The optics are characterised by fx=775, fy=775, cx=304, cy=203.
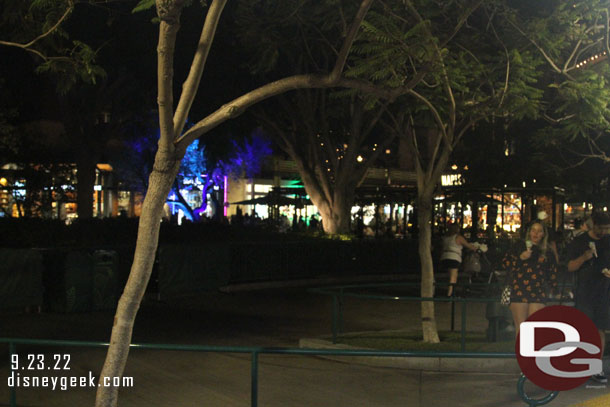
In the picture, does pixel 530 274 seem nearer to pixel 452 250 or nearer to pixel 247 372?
pixel 247 372

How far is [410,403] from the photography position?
8594 millimetres

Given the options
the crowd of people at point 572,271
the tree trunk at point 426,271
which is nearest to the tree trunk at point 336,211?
the tree trunk at point 426,271

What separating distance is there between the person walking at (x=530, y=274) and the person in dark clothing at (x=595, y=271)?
0.35 metres

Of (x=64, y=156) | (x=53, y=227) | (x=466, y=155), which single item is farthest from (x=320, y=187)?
(x=466, y=155)

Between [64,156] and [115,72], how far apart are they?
833 cm

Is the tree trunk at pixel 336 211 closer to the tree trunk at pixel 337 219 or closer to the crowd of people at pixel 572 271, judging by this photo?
the tree trunk at pixel 337 219

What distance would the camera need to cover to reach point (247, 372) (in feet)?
34.4
